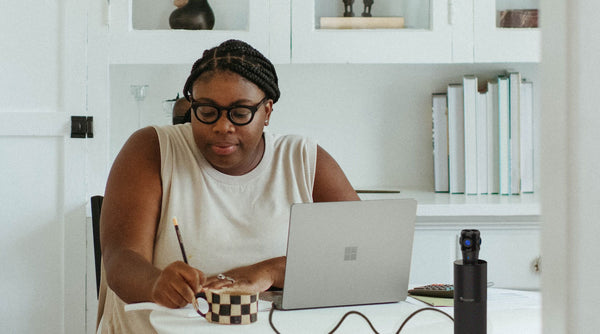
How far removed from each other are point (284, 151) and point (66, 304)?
1086 mm

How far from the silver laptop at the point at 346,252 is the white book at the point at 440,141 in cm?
138

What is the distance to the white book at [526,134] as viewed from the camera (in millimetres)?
2447

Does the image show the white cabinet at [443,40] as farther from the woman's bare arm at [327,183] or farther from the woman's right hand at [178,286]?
the woman's right hand at [178,286]

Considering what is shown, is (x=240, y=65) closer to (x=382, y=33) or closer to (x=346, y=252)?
(x=346, y=252)

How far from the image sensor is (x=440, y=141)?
2.54 metres

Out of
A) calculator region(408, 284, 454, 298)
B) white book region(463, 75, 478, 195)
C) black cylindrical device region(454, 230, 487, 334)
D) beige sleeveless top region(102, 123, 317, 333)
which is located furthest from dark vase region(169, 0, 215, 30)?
black cylindrical device region(454, 230, 487, 334)

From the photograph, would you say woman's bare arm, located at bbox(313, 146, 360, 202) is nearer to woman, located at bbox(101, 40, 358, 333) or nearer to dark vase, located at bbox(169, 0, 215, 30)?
woman, located at bbox(101, 40, 358, 333)

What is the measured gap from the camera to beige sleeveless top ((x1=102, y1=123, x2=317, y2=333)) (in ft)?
4.86

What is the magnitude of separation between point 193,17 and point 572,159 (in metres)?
2.24

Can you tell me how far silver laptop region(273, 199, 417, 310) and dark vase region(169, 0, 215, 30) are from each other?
142 cm

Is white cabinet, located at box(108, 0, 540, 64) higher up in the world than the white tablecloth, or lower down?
higher up

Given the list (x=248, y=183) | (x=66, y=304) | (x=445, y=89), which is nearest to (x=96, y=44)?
(x=66, y=304)

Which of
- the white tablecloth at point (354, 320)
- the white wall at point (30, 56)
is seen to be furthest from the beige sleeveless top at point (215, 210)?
the white wall at point (30, 56)

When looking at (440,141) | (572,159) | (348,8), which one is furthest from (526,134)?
(572,159)
